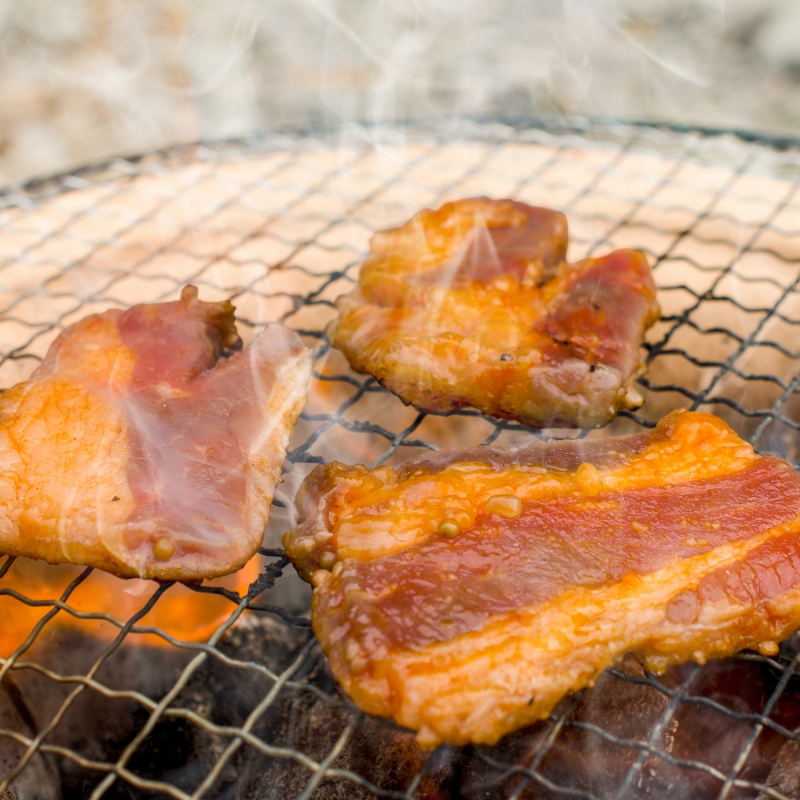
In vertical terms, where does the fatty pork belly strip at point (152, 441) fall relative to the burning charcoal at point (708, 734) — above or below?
above

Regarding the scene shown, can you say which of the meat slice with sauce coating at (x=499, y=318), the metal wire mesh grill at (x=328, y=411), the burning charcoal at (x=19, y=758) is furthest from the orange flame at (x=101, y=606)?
the meat slice with sauce coating at (x=499, y=318)

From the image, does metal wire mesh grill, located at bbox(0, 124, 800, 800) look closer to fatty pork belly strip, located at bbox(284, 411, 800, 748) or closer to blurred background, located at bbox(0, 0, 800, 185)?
fatty pork belly strip, located at bbox(284, 411, 800, 748)

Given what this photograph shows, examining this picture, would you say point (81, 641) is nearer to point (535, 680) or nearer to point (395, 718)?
point (395, 718)

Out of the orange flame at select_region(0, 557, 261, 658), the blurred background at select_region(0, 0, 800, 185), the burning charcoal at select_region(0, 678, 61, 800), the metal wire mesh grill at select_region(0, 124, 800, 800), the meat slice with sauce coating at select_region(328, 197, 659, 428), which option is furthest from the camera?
the blurred background at select_region(0, 0, 800, 185)

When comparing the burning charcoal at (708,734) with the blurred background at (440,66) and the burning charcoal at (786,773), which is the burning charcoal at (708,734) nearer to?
the burning charcoal at (786,773)

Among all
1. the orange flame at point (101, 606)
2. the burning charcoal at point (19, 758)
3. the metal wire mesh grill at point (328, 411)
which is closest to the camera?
the metal wire mesh grill at point (328, 411)

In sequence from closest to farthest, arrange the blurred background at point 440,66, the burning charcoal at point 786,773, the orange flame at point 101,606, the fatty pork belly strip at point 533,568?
1. the fatty pork belly strip at point 533,568
2. the burning charcoal at point 786,773
3. the orange flame at point 101,606
4. the blurred background at point 440,66

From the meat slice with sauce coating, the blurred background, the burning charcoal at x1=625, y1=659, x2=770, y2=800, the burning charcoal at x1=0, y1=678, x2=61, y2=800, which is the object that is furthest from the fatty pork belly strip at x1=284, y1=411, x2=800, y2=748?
the blurred background

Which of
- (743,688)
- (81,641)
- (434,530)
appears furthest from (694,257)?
(81,641)
